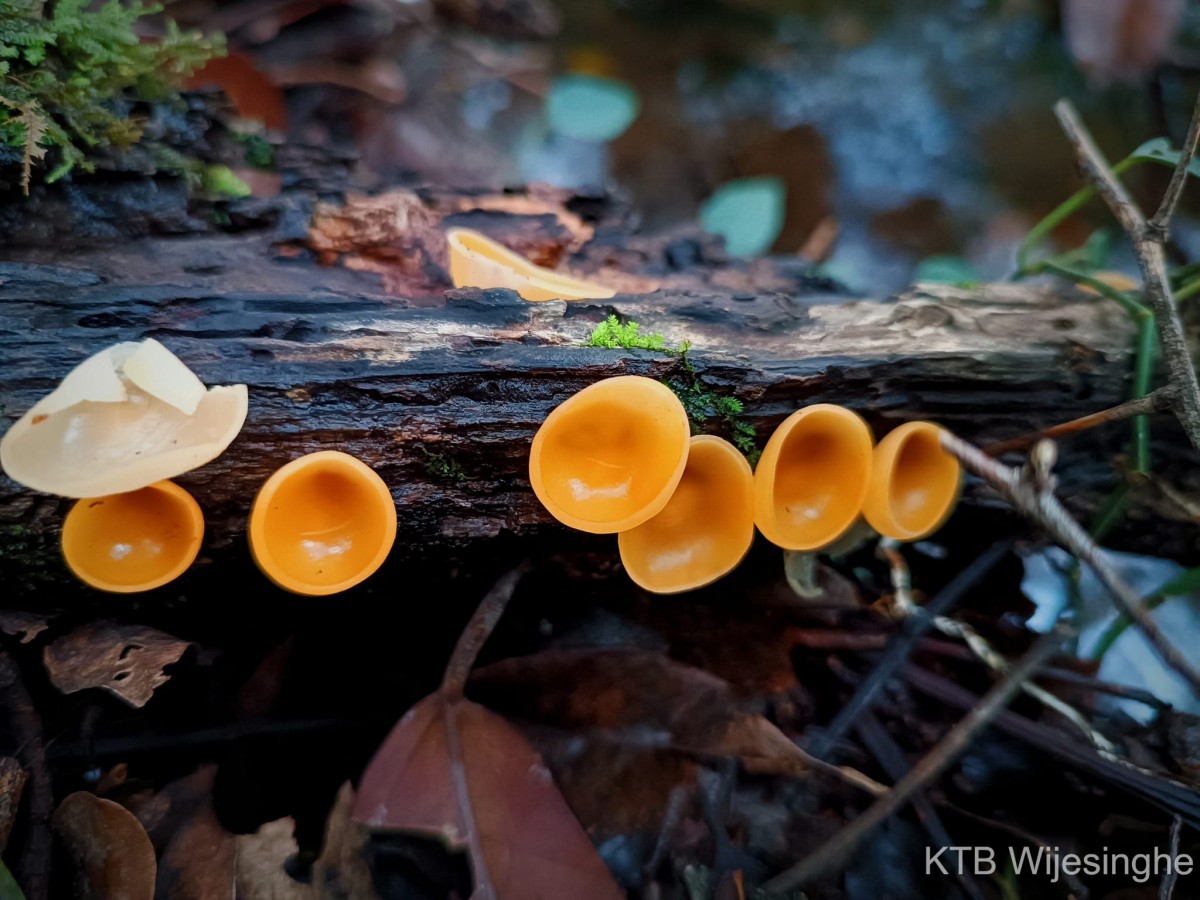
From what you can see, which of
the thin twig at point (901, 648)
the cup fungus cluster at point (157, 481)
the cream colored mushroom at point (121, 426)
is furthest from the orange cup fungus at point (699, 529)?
the cream colored mushroom at point (121, 426)

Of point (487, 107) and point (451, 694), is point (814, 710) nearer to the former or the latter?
point (451, 694)

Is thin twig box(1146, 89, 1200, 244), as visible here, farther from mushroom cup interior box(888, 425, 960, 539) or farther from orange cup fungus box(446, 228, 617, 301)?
orange cup fungus box(446, 228, 617, 301)

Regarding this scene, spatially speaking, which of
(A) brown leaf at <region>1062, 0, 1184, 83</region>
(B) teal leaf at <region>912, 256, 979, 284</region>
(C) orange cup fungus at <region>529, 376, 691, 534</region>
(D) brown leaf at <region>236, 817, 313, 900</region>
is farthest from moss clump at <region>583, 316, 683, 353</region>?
(A) brown leaf at <region>1062, 0, 1184, 83</region>

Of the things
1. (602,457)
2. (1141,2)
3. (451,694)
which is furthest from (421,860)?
(1141,2)

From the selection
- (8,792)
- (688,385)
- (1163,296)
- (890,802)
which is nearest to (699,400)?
(688,385)

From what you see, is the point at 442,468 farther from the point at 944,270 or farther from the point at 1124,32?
the point at 1124,32
